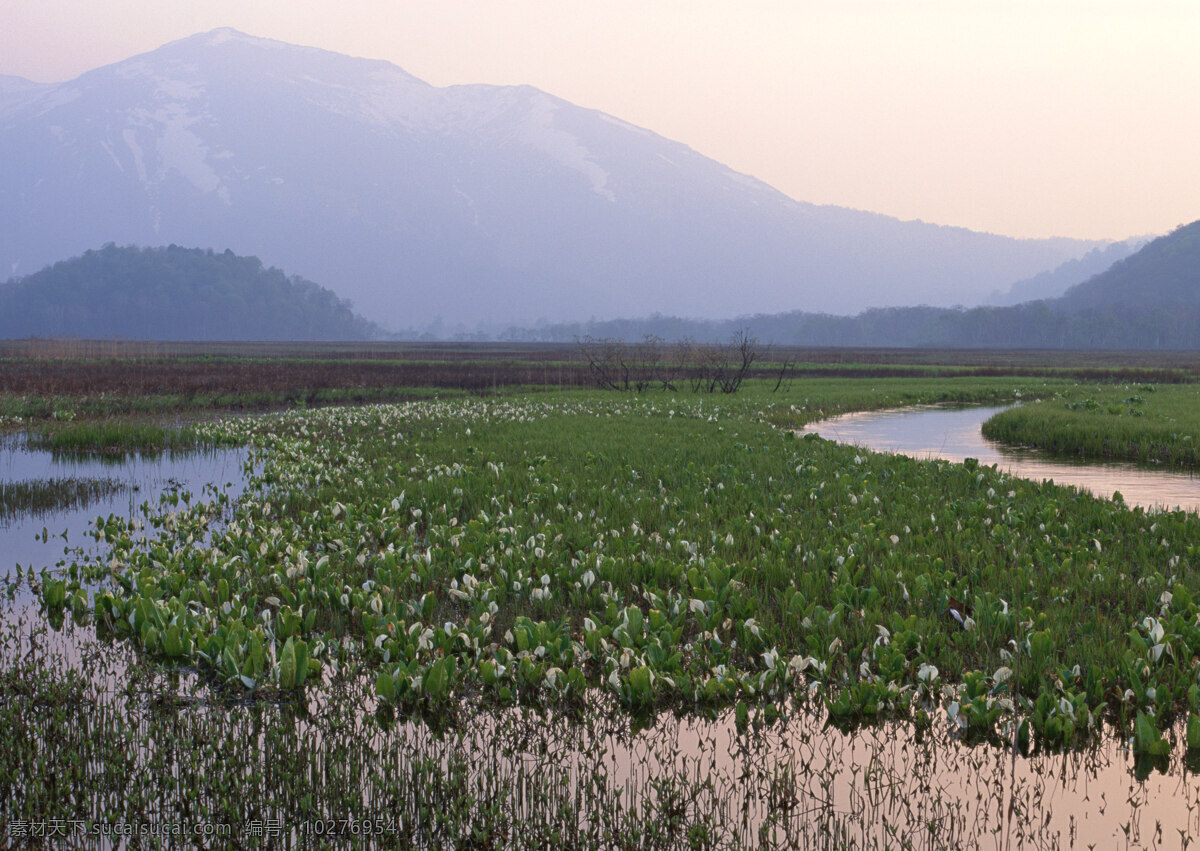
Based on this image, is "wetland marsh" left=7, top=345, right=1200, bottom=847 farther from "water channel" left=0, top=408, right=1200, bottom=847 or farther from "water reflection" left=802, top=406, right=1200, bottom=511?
"water reflection" left=802, top=406, right=1200, bottom=511

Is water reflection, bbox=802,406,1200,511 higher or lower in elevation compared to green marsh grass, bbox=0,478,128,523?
higher

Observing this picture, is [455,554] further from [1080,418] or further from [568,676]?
[1080,418]

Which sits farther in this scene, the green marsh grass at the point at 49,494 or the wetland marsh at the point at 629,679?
the green marsh grass at the point at 49,494

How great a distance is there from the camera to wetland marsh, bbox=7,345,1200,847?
5461mm

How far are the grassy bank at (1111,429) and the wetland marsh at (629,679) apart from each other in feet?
35.4

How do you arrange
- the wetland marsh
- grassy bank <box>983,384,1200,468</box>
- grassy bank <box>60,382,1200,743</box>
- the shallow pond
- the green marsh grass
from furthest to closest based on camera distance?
grassy bank <box>983,384,1200,468</box> < the green marsh grass < the shallow pond < grassy bank <box>60,382,1200,743</box> < the wetland marsh

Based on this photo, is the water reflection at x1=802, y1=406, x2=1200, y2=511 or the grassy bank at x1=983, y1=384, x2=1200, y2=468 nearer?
the water reflection at x1=802, y1=406, x2=1200, y2=511

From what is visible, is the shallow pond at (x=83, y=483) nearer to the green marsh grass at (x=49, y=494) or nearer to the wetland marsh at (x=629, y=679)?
the green marsh grass at (x=49, y=494)

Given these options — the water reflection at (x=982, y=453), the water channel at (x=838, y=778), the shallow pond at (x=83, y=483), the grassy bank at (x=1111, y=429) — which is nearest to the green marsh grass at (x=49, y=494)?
the shallow pond at (x=83, y=483)

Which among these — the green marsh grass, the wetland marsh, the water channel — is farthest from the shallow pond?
the water channel

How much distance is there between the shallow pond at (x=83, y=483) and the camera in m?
13.1

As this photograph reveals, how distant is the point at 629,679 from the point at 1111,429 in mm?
21214

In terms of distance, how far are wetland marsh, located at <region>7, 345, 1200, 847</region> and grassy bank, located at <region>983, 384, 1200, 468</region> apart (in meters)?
10.8

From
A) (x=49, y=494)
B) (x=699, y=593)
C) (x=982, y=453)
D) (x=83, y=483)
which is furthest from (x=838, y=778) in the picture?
(x=982, y=453)
